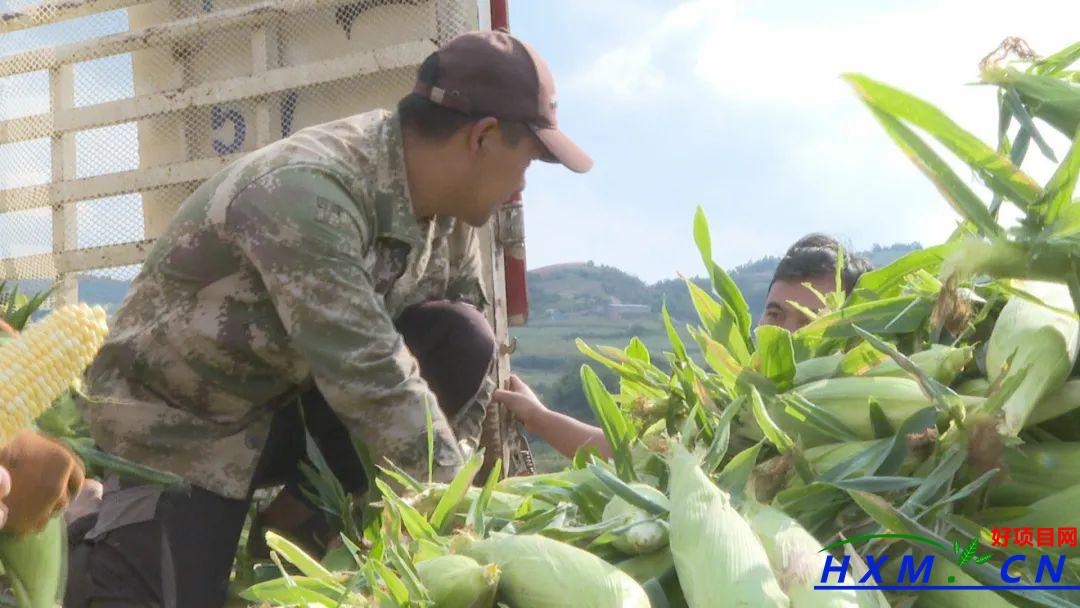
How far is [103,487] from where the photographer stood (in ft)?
6.94

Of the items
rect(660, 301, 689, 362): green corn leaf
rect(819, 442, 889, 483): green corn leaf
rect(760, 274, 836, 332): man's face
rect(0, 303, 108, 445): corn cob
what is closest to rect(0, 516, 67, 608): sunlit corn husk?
rect(0, 303, 108, 445): corn cob

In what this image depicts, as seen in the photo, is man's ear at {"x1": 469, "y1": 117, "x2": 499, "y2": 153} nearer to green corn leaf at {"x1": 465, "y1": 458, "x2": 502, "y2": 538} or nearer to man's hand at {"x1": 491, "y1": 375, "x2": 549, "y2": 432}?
man's hand at {"x1": 491, "y1": 375, "x2": 549, "y2": 432}

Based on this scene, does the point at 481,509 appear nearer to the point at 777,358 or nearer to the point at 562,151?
the point at 777,358

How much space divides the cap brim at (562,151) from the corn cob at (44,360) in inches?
44.2

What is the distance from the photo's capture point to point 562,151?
2.16 meters

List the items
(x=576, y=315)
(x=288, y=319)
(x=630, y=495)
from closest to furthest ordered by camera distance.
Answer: (x=630, y=495)
(x=288, y=319)
(x=576, y=315)

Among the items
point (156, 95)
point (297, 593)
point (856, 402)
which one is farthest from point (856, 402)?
point (156, 95)

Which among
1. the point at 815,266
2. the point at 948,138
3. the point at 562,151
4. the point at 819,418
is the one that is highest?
the point at 562,151

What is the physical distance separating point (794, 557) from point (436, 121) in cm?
153

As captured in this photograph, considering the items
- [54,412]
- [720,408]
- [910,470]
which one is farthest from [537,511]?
[54,412]

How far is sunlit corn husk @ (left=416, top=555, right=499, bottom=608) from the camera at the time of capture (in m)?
0.75

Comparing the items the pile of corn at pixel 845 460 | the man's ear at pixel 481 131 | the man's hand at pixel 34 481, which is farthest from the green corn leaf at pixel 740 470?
the man's ear at pixel 481 131

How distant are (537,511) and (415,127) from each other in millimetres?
1325

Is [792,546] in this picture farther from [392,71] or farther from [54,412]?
[392,71]
